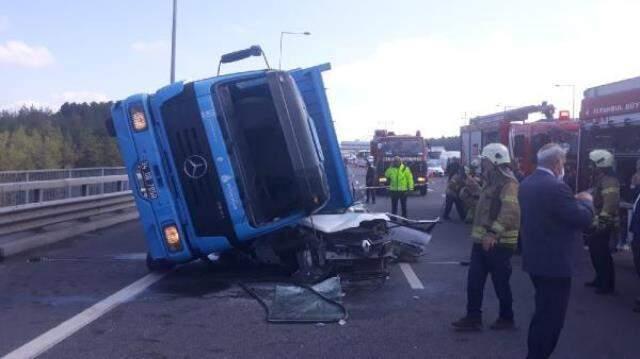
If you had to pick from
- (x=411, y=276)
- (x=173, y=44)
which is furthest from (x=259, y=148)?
(x=173, y=44)

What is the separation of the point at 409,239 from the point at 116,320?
4.95m

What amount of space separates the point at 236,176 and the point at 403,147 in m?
23.8

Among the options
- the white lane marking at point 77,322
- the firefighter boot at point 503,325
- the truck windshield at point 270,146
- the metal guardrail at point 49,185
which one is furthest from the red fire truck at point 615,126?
the metal guardrail at point 49,185

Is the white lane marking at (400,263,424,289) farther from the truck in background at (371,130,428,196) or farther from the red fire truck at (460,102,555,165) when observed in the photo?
the truck in background at (371,130,428,196)

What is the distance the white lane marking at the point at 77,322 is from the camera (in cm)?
664

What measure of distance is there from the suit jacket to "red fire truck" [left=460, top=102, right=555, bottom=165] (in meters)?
16.0

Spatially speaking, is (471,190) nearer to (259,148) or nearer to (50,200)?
(259,148)

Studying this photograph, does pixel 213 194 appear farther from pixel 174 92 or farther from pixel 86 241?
pixel 86 241

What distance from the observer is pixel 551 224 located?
18.5ft

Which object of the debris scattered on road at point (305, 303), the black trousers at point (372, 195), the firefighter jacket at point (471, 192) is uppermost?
the debris scattered on road at point (305, 303)

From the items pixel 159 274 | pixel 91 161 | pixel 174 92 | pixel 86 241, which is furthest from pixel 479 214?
pixel 91 161

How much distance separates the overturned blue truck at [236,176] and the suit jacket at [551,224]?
389 cm

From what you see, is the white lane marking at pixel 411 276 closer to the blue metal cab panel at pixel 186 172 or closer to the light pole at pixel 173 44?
the blue metal cab panel at pixel 186 172

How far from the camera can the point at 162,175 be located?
9812 mm
